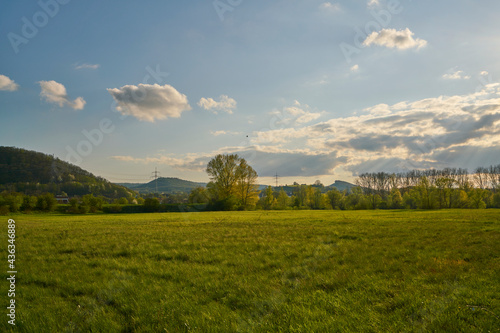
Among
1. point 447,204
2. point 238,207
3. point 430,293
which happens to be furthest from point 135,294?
point 447,204

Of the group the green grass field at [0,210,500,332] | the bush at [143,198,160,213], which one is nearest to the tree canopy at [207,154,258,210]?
the bush at [143,198,160,213]

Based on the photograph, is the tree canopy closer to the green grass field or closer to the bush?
the bush

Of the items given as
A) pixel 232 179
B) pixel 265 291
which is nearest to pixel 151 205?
pixel 232 179

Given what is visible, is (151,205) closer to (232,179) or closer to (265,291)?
(232,179)

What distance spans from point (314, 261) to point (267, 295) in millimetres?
3885

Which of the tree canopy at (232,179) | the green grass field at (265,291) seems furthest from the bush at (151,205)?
the green grass field at (265,291)

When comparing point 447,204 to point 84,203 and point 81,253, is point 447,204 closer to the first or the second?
point 81,253

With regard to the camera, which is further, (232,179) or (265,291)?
(232,179)

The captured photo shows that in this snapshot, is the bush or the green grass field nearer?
the green grass field

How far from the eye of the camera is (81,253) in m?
12.2

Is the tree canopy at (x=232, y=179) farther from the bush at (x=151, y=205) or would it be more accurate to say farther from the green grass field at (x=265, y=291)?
the green grass field at (x=265, y=291)

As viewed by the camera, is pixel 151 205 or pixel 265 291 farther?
pixel 151 205

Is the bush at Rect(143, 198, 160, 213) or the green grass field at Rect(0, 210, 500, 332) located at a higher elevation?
the green grass field at Rect(0, 210, 500, 332)

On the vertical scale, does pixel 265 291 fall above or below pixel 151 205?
above
